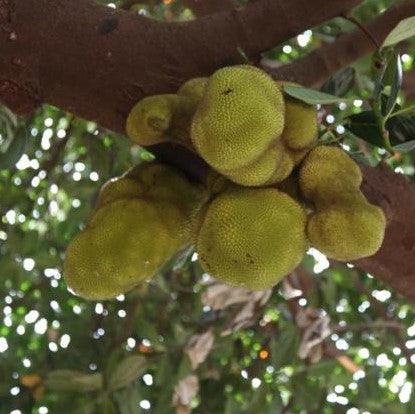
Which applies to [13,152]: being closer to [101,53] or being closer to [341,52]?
[101,53]

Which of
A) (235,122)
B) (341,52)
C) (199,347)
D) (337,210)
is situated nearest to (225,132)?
(235,122)

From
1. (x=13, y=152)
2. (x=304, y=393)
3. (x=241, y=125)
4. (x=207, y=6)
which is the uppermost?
(x=241, y=125)

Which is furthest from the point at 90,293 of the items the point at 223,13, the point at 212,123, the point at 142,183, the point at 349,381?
the point at 349,381

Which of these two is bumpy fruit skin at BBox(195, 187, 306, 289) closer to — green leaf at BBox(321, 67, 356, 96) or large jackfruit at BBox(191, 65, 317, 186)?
large jackfruit at BBox(191, 65, 317, 186)

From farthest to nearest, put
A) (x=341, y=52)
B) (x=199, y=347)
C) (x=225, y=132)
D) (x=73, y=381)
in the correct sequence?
(x=199, y=347) → (x=73, y=381) → (x=341, y=52) → (x=225, y=132)

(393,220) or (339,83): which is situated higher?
(339,83)

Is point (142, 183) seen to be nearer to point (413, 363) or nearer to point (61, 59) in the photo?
point (61, 59)

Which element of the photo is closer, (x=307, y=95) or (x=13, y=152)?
(x=307, y=95)
